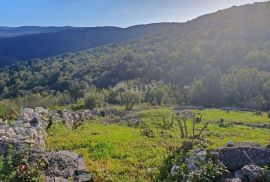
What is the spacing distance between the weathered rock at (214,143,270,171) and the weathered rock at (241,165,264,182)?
1020mm

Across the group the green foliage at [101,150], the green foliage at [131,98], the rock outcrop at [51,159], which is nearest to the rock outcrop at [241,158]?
the rock outcrop at [51,159]

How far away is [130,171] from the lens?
1897 centimetres

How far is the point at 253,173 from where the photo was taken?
1446 cm

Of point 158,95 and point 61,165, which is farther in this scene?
point 158,95

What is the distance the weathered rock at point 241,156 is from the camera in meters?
15.9

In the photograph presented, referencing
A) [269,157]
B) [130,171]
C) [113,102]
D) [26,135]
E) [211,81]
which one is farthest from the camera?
[211,81]

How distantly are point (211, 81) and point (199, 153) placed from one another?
100631 mm

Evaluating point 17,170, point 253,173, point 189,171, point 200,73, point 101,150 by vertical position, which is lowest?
point 200,73

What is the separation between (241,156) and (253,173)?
1707 millimetres

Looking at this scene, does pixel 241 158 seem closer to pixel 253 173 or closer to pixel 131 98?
pixel 253 173

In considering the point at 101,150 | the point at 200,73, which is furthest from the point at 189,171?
the point at 200,73

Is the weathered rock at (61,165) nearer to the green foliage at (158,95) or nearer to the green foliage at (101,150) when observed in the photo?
the green foliage at (101,150)

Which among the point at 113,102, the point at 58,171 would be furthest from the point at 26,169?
the point at 113,102

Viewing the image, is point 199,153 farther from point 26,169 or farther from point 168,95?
point 168,95
